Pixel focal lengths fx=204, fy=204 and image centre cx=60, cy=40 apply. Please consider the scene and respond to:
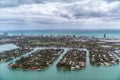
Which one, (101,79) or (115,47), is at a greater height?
(115,47)

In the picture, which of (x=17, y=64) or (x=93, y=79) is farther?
(x=17, y=64)

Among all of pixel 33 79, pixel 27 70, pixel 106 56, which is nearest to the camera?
pixel 33 79

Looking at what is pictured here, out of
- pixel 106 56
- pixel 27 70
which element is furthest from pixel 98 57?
pixel 27 70

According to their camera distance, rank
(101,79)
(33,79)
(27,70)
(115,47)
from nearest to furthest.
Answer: (101,79) → (33,79) → (27,70) → (115,47)

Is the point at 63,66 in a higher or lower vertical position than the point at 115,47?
lower

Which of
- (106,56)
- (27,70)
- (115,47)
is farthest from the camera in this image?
(106,56)

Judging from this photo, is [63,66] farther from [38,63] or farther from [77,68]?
[38,63]

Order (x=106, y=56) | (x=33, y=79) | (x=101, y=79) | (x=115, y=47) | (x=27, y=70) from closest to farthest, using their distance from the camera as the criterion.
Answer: (x=101, y=79), (x=33, y=79), (x=27, y=70), (x=115, y=47), (x=106, y=56)

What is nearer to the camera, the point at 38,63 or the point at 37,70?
the point at 37,70

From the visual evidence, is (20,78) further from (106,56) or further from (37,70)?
(106,56)

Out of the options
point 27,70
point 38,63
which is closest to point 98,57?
point 38,63
